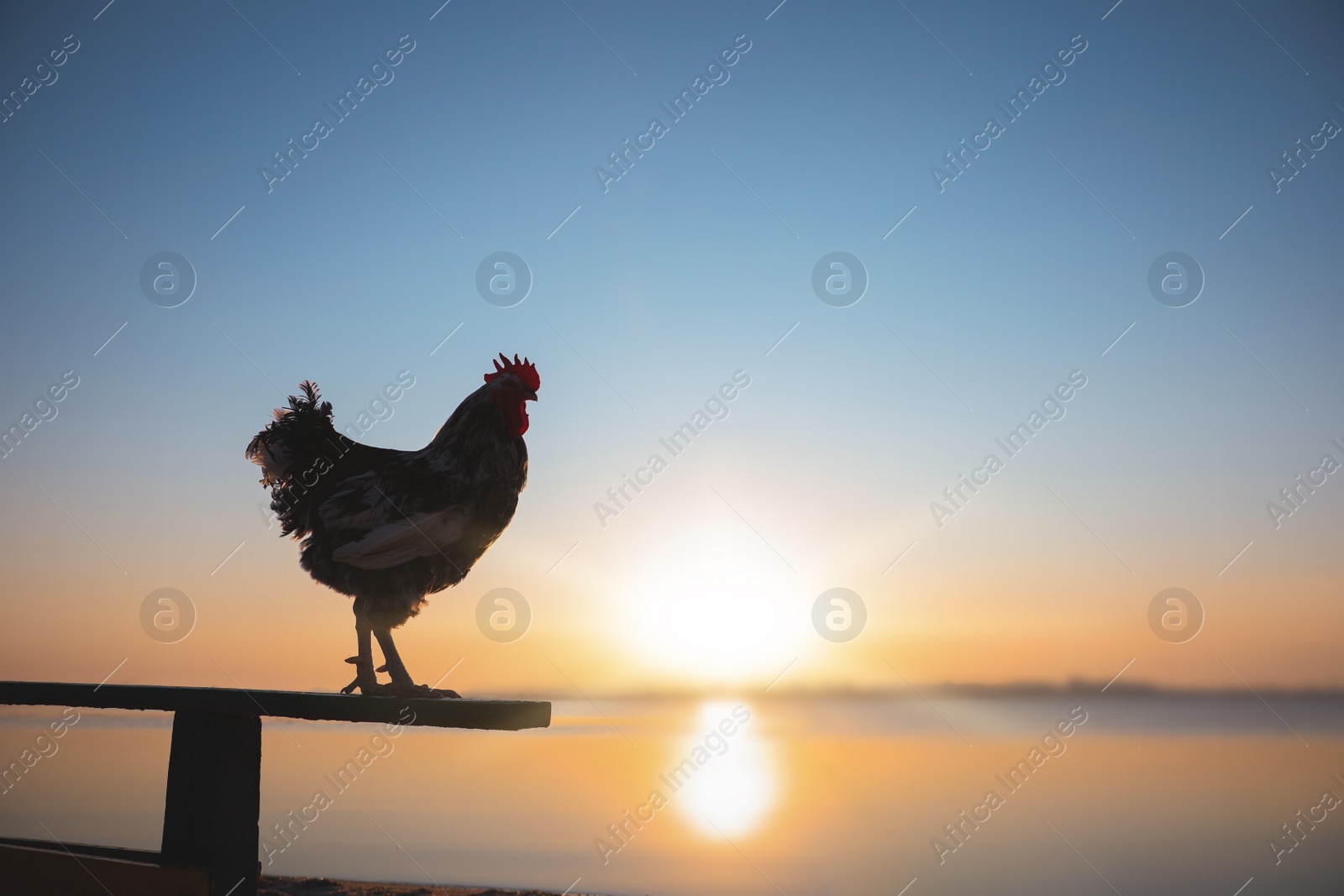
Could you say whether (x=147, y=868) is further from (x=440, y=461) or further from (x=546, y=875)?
(x=546, y=875)

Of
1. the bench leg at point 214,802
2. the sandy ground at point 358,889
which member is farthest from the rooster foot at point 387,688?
the sandy ground at point 358,889

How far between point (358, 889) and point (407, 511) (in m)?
4.60

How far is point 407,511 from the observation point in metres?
4.74

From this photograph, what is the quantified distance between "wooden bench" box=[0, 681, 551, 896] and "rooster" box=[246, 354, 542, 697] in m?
1.14

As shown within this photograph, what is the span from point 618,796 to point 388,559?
828 centimetres

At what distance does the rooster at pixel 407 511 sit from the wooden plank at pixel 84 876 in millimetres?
1391

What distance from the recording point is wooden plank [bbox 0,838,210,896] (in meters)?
3.06

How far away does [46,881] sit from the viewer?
3.22 meters

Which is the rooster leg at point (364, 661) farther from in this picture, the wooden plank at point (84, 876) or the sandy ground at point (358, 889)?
the sandy ground at point (358, 889)

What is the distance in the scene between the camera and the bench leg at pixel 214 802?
10.3 feet

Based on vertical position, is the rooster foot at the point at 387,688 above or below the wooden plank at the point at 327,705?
above

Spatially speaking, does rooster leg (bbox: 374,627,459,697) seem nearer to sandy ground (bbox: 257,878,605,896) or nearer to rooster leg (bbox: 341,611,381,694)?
rooster leg (bbox: 341,611,381,694)

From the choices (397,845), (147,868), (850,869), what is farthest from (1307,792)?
(147,868)

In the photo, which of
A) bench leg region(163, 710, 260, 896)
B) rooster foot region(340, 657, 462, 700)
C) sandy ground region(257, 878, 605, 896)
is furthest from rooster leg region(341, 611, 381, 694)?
sandy ground region(257, 878, 605, 896)
